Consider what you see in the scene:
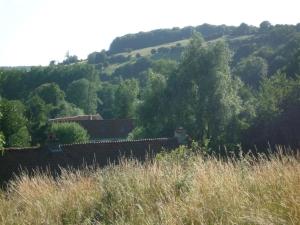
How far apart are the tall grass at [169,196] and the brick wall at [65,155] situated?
51.7 ft

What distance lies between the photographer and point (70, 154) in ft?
84.4

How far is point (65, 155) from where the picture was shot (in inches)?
1004

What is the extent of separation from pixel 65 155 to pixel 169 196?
66.2ft

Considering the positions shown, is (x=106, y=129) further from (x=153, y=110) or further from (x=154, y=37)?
(x=154, y=37)

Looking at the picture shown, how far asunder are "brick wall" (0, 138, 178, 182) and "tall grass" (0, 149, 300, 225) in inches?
A: 620

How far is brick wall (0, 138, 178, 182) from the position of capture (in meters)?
24.2

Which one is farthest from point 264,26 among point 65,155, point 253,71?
point 65,155

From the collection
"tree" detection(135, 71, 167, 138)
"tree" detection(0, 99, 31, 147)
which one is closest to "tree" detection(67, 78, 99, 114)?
"tree" detection(0, 99, 31, 147)

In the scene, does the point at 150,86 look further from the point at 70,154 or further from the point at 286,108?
the point at 70,154

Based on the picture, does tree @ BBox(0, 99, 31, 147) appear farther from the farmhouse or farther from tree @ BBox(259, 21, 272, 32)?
tree @ BBox(259, 21, 272, 32)

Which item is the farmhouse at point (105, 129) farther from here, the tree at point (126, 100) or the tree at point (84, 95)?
the tree at point (84, 95)

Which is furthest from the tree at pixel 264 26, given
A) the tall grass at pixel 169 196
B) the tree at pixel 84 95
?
the tall grass at pixel 169 196

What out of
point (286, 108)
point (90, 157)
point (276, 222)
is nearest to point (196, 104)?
point (286, 108)

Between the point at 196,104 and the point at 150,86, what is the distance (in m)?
6.20
